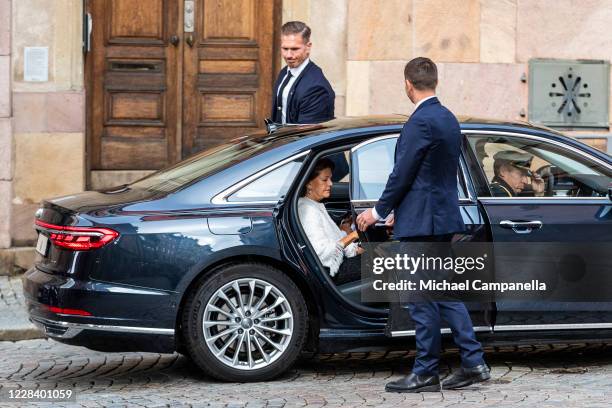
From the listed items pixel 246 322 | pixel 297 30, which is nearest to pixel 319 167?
pixel 246 322

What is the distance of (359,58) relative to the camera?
13.2 m

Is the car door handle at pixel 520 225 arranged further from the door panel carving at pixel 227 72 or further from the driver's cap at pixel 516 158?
the door panel carving at pixel 227 72

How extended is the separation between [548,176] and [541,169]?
0.06 metres

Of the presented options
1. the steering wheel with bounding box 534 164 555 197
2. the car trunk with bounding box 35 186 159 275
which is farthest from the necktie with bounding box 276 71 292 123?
the steering wheel with bounding box 534 164 555 197

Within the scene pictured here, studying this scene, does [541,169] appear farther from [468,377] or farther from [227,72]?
[227,72]

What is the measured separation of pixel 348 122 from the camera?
8320 millimetres

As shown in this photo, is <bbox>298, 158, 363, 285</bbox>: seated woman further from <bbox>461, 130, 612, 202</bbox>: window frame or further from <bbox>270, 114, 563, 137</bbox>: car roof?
<bbox>461, 130, 612, 202</bbox>: window frame

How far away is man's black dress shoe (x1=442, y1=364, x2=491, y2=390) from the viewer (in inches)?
298

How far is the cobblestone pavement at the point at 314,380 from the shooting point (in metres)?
7.31

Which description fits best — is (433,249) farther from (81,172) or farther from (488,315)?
(81,172)

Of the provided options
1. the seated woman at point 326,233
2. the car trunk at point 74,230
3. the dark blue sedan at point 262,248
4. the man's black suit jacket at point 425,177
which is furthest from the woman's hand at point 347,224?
the car trunk at point 74,230

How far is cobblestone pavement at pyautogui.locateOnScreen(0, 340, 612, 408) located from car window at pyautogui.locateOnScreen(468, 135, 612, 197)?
3.50 feet

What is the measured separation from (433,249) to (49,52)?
6.18 m

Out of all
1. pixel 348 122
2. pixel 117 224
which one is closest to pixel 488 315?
pixel 348 122
